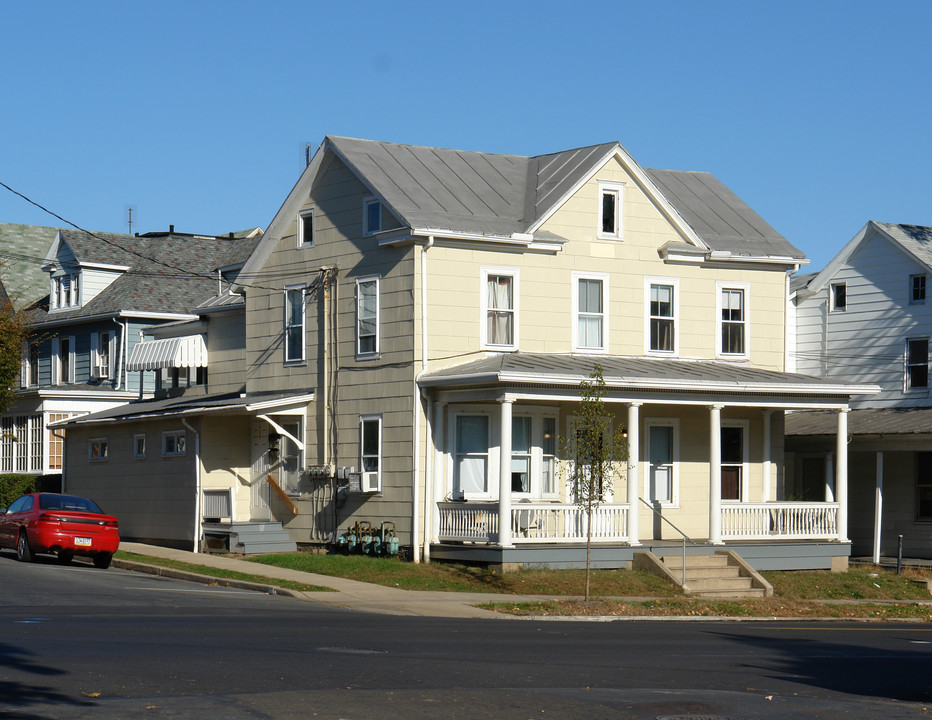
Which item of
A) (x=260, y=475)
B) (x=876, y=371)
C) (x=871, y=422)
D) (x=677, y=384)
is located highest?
(x=876, y=371)

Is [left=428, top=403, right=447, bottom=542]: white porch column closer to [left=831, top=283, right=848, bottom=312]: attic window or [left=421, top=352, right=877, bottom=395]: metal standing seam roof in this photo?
[left=421, top=352, right=877, bottom=395]: metal standing seam roof

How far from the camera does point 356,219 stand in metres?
29.7

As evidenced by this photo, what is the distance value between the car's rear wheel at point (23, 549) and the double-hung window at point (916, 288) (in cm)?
2380

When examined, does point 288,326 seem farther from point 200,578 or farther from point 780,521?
point 780,521

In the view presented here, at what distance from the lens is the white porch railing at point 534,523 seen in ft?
87.5

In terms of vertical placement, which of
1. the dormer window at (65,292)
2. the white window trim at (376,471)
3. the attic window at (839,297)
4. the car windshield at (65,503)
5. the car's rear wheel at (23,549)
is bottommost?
the car's rear wheel at (23,549)

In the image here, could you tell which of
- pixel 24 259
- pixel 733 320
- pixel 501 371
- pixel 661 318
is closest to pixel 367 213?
pixel 501 371

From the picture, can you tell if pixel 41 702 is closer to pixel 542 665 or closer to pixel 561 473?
pixel 542 665

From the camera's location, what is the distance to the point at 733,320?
3188 centimetres

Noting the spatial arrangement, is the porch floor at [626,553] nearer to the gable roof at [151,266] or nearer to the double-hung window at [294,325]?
the double-hung window at [294,325]

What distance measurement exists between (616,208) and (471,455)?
6.98 m

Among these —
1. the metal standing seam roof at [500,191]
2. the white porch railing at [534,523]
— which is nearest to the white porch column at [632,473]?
the white porch railing at [534,523]

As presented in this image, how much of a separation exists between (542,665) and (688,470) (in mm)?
17361

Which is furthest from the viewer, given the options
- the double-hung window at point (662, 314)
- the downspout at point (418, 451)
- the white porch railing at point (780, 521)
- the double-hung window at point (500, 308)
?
the double-hung window at point (662, 314)
